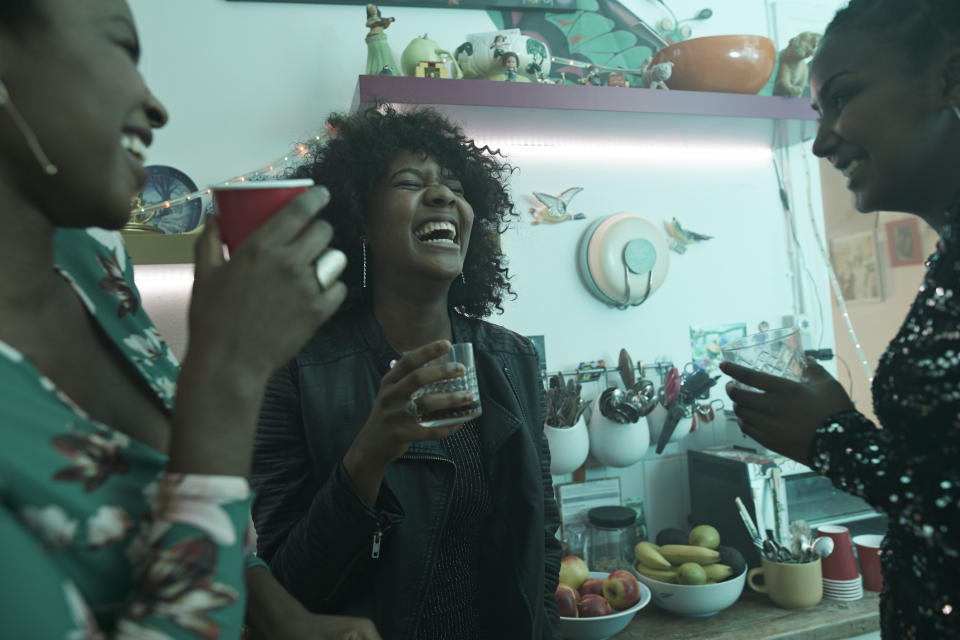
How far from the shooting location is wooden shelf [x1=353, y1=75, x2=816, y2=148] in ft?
5.28

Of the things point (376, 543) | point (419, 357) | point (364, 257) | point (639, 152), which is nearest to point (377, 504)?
point (376, 543)

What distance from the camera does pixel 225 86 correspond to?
177 cm

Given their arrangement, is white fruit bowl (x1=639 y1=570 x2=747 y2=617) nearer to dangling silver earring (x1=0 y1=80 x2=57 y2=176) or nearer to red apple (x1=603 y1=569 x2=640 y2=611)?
red apple (x1=603 y1=569 x2=640 y2=611)

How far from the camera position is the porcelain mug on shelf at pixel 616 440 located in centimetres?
186

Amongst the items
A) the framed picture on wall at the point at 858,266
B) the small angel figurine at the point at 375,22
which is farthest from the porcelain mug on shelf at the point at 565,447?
the framed picture on wall at the point at 858,266

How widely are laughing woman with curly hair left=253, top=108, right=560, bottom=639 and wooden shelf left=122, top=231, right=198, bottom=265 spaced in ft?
1.11

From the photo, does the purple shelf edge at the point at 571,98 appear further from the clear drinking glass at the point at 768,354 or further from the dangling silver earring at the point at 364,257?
the clear drinking glass at the point at 768,354

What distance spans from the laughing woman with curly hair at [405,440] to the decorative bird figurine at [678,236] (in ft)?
2.94

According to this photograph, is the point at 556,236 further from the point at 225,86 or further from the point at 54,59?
the point at 54,59

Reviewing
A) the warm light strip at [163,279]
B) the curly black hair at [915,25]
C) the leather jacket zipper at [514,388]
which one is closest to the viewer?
the curly black hair at [915,25]

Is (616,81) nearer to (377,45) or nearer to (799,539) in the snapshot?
(377,45)

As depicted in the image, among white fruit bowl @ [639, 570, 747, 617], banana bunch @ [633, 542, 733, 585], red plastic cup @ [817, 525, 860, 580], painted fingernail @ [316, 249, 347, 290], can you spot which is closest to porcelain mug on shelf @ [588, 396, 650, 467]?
banana bunch @ [633, 542, 733, 585]

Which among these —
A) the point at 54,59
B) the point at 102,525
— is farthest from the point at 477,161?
the point at 102,525

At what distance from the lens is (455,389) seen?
976 millimetres
